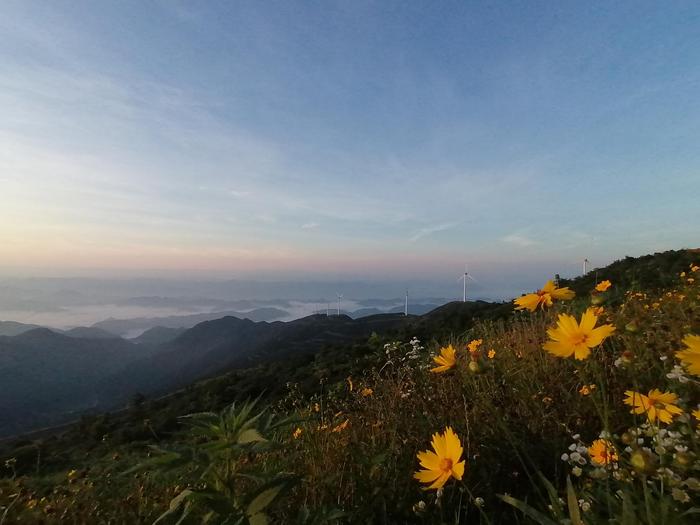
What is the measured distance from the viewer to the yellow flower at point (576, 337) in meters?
1.25

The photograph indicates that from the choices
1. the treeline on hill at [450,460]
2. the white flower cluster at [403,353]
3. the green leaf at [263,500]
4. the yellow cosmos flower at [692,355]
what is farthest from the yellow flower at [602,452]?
the white flower cluster at [403,353]

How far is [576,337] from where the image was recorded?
4.36ft

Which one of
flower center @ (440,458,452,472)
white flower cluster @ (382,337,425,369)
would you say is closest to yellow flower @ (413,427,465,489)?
flower center @ (440,458,452,472)

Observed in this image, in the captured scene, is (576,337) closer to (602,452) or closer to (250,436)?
(602,452)

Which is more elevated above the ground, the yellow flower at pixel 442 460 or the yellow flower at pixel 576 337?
the yellow flower at pixel 576 337

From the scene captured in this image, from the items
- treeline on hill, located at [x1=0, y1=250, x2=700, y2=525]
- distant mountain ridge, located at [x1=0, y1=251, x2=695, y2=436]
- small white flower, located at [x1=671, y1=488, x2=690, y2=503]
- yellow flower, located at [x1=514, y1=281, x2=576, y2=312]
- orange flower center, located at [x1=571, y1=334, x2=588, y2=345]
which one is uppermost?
yellow flower, located at [x1=514, y1=281, x2=576, y2=312]

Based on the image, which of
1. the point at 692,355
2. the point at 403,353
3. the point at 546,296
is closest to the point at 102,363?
the point at 403,353

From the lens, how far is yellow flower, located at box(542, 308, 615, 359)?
1.25m

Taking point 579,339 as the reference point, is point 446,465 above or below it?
below

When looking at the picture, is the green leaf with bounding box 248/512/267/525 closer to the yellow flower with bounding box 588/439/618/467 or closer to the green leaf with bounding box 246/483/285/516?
the green leaf with bounding box 246/483/285/516

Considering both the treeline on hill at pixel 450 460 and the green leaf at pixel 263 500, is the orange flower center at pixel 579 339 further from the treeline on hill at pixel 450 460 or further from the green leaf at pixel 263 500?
the green leaf at pixel 263 500

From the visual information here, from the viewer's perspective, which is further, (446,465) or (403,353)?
(403,353)

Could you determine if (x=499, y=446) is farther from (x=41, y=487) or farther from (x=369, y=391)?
(x=41, y=487)

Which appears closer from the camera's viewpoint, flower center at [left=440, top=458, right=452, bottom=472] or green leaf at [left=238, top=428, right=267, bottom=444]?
flower center at [left=440, top=458, right=452, bottom=472]
